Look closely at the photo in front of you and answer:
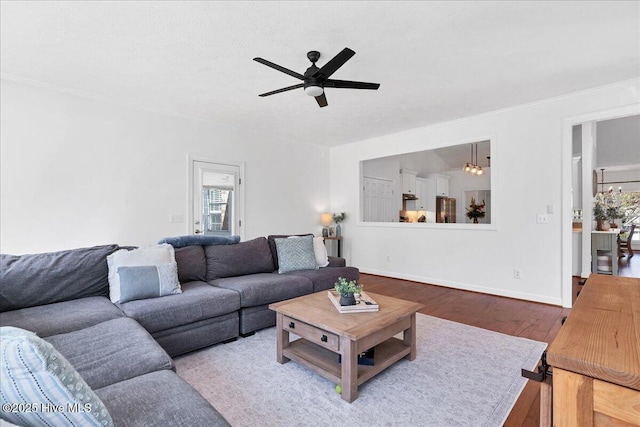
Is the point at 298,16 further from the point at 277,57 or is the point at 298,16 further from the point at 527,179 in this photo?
the point at 527,179

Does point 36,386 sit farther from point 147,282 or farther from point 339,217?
point 339,217

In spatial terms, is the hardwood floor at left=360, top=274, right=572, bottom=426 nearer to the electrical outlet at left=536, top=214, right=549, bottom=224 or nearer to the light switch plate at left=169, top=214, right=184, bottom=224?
the electrical outlet at left=536, top=214, right=549, bottom=224

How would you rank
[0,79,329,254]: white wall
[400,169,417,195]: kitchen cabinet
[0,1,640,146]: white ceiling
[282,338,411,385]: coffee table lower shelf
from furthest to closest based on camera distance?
[400,169,417,195]: kitchen cabinet → [0,79,329,254]: white wall → [0,1,640,146]: white ceiling → [282,338,411,385]: coffee table lower shelf

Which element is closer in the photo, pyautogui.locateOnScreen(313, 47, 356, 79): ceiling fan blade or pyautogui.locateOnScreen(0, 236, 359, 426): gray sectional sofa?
pyautogui.locateOnScreen(0, 236, 359, 426): gray sectional sofa

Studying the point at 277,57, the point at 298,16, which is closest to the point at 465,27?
the point at 298,16

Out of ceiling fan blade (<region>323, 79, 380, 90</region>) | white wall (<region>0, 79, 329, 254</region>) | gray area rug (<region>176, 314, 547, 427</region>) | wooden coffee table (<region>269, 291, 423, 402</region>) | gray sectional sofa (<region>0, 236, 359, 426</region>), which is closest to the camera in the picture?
gray sectional sofa (<region>0, 236, 359, 426</region>)

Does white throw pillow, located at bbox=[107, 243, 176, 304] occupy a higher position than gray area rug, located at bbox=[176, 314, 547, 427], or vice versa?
white throw pillow, located at bbox=[107, 243, 176, 304]

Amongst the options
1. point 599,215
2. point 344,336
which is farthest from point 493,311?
point 599,215

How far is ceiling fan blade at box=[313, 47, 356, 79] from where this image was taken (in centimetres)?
224

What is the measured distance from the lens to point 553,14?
222 cm

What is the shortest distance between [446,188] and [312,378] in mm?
6802

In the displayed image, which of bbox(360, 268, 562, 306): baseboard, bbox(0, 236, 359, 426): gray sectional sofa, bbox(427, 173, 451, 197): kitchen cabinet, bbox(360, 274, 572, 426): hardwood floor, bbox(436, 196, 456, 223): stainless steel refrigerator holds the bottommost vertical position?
bbox(360, 274, 572, 426): hardwood floor

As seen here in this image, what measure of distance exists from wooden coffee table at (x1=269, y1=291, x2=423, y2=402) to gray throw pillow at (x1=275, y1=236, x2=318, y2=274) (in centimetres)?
105

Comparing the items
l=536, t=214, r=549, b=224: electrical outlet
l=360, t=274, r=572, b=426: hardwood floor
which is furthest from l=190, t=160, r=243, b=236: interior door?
l=536, t=214, r=549, b=224: electrical outlet
